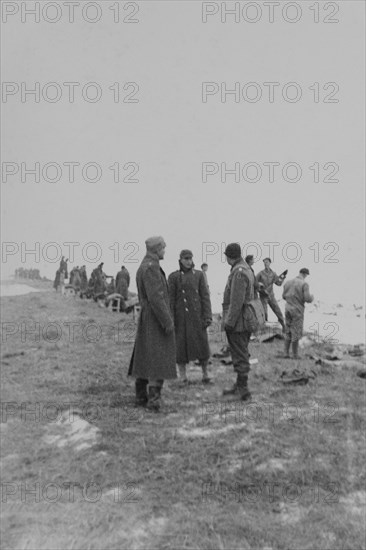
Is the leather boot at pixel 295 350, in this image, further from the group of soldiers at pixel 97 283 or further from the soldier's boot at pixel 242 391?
the group of soldiers at pixel 97 283

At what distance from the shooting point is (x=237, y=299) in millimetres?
6820

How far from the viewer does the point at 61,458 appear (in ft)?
17.4

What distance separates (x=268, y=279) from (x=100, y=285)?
13932mm

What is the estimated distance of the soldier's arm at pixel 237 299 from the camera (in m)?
6.80

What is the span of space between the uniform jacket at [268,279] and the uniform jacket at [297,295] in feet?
11.1

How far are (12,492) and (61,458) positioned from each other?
75 cm

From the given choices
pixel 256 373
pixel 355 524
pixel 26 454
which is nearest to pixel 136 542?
pixel 355 524

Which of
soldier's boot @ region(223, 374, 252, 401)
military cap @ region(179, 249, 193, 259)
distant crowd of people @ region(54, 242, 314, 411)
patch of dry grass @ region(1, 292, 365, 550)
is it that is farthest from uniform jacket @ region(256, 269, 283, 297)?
soldier's boot @ region(223, 374, 252, 401)

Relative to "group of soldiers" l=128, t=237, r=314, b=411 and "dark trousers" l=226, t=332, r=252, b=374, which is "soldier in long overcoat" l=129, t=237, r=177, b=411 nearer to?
"group of soldiers" l=128, t=237, r=314, b=411

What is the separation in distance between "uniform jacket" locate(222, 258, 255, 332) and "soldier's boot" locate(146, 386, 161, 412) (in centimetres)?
121

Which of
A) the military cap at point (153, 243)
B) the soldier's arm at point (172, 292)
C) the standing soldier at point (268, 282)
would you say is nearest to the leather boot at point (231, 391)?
the soldier's arm at point (172, 292)

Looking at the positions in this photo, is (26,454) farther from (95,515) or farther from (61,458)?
(95,515)

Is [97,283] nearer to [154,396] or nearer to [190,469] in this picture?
[154,396]

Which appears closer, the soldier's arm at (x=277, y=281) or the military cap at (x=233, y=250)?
the military cap at (x=233, y=250)
